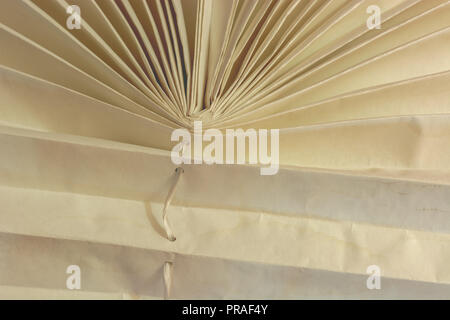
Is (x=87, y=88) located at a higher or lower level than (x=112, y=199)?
higher

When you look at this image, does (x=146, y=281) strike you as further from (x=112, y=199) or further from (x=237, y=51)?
(x=237, y=51)

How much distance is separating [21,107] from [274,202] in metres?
0.25

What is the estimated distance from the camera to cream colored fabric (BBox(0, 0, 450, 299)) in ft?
1.23

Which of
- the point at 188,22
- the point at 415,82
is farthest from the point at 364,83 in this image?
the point at 188,22

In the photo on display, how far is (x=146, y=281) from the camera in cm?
38

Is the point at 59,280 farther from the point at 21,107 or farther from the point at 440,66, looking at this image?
the point at 440,66

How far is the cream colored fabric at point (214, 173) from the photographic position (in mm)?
375

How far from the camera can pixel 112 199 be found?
15.4 inches

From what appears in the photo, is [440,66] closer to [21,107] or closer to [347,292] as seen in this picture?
[347,292]

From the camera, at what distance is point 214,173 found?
1.23 ft

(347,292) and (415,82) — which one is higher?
(415,82)

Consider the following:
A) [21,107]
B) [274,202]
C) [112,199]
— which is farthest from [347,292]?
[21,107]

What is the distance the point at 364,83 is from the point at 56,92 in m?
0.28

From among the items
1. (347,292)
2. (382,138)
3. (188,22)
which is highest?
(188,22)
